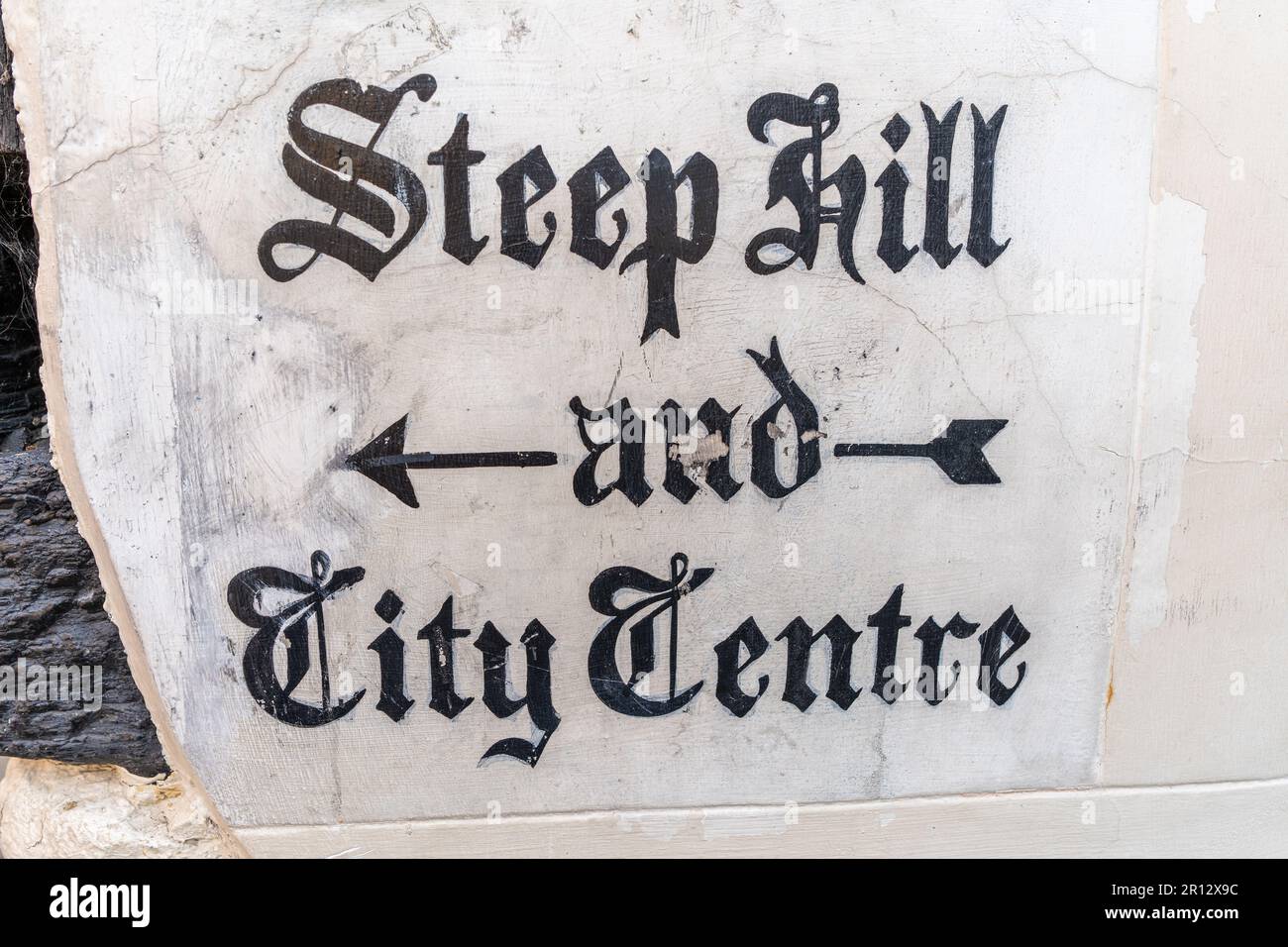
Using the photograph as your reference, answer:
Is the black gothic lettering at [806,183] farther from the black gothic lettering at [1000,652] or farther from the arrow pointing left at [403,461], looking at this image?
the black gothic lettering at [1000,652]

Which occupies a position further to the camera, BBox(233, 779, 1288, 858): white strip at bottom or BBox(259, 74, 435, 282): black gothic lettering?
BBox(233, 779, 1288, 858): white strip at bottom

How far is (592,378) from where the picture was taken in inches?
68.6

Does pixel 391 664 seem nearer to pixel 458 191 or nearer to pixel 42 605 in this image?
pixel 42 605

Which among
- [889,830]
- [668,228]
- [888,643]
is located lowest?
[889,830]

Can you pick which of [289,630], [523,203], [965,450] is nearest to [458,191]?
[523,203]

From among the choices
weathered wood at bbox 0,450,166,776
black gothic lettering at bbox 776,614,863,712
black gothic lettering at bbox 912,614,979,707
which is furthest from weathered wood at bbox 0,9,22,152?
black gothic lettering at bbox 912,614,979,707

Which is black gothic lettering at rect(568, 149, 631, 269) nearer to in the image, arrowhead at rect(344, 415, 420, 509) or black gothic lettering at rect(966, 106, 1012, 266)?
arrowhead at rect(344, 415, 420, 509)

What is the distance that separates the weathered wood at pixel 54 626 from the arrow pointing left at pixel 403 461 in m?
0.63

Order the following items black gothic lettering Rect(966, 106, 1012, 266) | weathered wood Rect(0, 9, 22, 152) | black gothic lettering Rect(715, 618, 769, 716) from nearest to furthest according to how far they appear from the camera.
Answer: weathered wood Rect(0, 9, 22, 152), black gothic lettering Rect(966, 106, 1012, 266), black gothic lettering Rect(715, 618, 769, 716)

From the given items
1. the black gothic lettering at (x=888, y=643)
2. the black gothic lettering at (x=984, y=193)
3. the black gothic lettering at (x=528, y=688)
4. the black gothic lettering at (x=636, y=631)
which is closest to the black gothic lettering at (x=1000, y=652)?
the black gothic lettering at (x=888, y=643)

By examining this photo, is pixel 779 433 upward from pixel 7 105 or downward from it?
downward

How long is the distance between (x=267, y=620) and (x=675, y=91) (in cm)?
138

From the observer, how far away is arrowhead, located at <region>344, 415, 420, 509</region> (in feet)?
5.65

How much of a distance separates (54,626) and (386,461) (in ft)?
2.62
